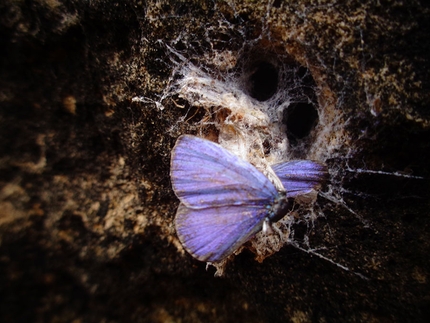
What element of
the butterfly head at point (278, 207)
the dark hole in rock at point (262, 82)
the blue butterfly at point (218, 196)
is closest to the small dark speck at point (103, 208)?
the blue butterfly at point (218, 196)

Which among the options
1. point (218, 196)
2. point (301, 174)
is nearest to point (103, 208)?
point (218, 196)

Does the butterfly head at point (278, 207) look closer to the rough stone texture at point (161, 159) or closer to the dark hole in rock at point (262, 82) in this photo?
the rough stone texture at point (161, 159)

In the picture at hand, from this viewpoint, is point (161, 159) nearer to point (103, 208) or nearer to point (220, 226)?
point (103, 208)

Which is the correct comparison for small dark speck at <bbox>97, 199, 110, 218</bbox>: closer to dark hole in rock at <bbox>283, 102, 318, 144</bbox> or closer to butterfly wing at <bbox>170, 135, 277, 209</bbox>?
butterfly wing at <bbox>170, 135, 277, 209</bbox>

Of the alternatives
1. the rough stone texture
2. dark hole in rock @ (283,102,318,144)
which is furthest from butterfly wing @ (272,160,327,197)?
dark hole in rock @ (283,102,318,144)

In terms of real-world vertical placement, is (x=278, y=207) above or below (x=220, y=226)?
above

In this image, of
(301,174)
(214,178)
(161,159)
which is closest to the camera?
(214,178)

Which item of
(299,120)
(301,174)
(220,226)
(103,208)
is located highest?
(299,120)
